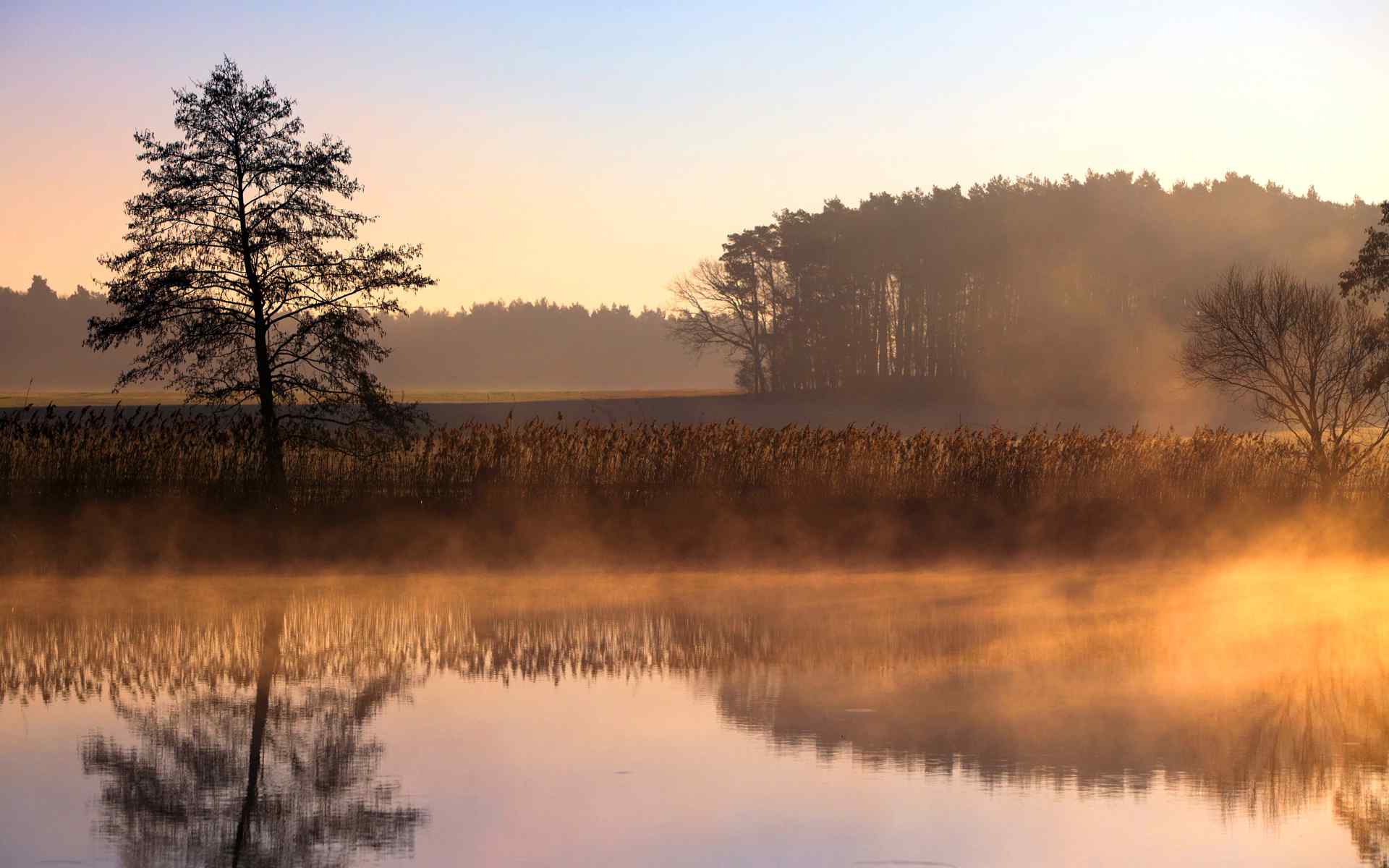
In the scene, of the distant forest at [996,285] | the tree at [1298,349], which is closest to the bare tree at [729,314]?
the distant forest at [996,285]

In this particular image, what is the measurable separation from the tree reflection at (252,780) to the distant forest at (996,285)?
265 ft

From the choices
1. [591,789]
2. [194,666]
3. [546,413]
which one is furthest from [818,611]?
[546,413]

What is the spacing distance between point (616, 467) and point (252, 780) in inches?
696

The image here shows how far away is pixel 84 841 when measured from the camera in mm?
7840

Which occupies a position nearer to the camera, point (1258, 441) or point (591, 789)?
point (591, 789)

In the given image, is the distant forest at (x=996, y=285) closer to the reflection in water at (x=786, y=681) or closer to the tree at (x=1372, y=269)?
the tree at (x=1372, y=269)

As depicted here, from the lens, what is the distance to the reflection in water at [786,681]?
889 centimetres

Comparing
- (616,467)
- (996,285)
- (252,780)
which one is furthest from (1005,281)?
(252,780)

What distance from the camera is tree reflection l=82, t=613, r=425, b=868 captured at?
25.5 feet

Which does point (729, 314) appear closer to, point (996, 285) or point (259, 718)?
point (996, 285)

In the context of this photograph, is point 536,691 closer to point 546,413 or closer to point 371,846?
point 371,846

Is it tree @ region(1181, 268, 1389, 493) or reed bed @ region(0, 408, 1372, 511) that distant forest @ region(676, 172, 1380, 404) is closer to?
tree @ region(1181, 268, 1389, 493)

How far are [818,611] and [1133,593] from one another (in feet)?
15.9

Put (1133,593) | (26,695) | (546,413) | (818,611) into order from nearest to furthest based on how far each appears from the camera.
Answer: (26,695)
(818,611)
(1133,593)
(546,413)
